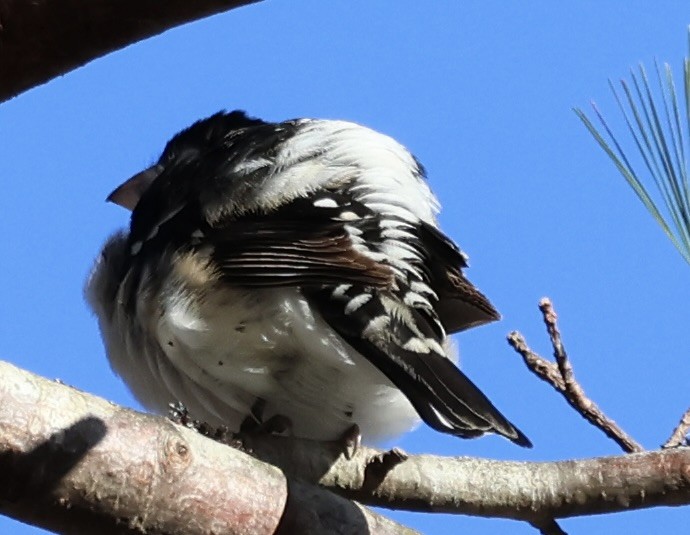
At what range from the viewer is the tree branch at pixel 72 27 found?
3.92 feet

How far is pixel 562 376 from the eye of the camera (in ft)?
7.01

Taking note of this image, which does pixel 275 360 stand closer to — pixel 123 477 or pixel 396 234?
pixel 396 234

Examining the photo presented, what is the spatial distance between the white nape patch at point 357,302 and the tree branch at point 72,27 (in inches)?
51.1

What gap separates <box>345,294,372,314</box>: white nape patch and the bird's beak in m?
1.28

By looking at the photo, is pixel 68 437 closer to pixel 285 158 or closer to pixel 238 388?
pixel 238 388

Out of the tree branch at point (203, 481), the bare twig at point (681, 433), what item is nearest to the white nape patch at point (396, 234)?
the tree branch at point (203, 481)

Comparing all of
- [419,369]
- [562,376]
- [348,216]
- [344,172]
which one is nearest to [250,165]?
[344,172]

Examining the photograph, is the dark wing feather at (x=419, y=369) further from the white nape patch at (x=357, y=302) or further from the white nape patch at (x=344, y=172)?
the white nape patch at (x=344, y=172)

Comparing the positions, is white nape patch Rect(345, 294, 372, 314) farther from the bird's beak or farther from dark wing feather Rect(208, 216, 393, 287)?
the bird's beak

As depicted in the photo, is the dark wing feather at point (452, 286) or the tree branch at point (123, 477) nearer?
the tree branch at point (123, 477)

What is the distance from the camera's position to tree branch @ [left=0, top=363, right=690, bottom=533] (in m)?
1.45

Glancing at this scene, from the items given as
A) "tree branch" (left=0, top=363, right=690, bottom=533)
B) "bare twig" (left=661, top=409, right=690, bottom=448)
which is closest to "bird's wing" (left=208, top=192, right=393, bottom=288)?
"tree branch" (left=0, top=363, right=690, bottom=533)

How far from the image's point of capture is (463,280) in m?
2.79

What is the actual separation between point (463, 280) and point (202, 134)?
117 cm
